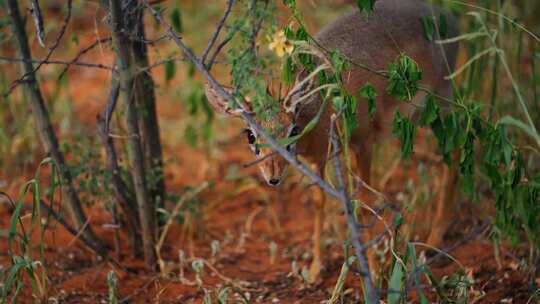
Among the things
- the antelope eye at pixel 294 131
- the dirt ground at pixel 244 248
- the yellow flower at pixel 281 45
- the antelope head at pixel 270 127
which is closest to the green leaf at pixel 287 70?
the yellow flower at pixel 281 45

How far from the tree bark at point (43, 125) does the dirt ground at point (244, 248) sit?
0.10 metres

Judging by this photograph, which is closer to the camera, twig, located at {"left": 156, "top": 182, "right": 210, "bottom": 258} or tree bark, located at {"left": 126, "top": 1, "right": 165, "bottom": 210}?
tree bark, located at {"left": 126, "top": 1, "right": 165, "bottom": 210}

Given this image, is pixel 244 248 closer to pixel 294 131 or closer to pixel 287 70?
pixel 294 131

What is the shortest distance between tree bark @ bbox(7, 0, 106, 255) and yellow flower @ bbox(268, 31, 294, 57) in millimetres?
1595

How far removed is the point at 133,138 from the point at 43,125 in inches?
21.4

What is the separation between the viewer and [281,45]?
9.25 ft

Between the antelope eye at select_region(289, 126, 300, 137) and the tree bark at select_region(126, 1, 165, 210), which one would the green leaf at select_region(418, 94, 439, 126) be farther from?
the tree bark at select_region(126, 1, 165, 210)

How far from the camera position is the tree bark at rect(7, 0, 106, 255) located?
13.1 ft

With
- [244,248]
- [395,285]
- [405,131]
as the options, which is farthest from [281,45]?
[244,248]

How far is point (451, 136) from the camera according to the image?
3.27 meters

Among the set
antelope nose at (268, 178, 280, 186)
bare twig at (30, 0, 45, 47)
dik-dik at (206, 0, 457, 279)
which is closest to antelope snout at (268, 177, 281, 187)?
antelope nose at (268, 178, 280, 186)

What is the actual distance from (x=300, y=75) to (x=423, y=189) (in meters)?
1.53

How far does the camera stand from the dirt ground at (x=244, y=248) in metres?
4.05

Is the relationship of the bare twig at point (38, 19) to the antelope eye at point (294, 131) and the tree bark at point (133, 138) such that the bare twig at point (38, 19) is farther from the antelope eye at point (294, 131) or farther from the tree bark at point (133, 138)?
the antelope eye at point (294, 131)
